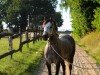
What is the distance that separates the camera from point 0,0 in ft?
343

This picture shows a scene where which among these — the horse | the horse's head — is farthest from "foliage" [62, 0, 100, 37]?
the horse's head

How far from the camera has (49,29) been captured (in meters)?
11.0

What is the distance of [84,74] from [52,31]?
3.31 meters

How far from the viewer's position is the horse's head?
424 inches

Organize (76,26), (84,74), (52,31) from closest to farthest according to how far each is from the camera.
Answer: (52,31)
(84,74)
(76,26)

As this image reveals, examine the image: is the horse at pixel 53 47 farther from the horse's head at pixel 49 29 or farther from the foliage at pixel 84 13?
the foliage at pixel 84 13

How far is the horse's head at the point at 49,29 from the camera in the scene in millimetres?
10773

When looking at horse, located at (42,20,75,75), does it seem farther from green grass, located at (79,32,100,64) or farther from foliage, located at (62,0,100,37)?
foliage, located at (62,0,100,37)

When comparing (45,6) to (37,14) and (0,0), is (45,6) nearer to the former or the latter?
(37,14)

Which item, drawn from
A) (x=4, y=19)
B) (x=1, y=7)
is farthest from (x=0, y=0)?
(x=4, y=19)

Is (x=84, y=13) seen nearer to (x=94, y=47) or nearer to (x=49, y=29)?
(x=94, y=47)

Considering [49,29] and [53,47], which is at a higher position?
[49,29]

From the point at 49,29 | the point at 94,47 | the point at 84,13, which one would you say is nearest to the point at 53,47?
the point at 49,29

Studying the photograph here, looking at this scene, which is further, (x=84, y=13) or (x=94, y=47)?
(x=84, y=13)
